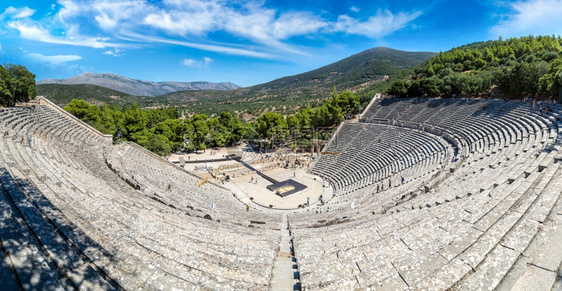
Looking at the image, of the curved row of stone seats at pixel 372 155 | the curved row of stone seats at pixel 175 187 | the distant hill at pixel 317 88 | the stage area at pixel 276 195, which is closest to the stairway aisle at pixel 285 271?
the curved row of stone seats at pixel 175 187

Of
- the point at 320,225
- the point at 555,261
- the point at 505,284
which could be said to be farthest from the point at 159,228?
the point at 555,261

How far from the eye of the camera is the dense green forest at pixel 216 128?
35.7m

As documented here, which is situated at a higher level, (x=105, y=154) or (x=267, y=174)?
(x=105, y=154)

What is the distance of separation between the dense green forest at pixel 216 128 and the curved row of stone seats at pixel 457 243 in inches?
1134

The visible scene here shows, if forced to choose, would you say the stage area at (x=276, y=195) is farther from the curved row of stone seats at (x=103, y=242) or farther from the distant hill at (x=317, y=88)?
the distant hill at (x=317, y=88)

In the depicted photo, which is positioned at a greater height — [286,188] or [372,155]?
[372,155]

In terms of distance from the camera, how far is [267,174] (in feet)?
99.7

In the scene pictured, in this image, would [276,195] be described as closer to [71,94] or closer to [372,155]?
[372,155]

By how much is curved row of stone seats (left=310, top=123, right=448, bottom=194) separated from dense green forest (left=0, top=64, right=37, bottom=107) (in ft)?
90.0

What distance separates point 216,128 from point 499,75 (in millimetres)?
40436

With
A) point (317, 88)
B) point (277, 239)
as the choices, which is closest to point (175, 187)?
point (277, 239)

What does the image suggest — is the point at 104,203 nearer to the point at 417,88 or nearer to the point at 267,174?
the point at 267,174

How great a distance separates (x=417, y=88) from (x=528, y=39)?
92.4 ft

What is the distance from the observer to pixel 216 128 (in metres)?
46.6
